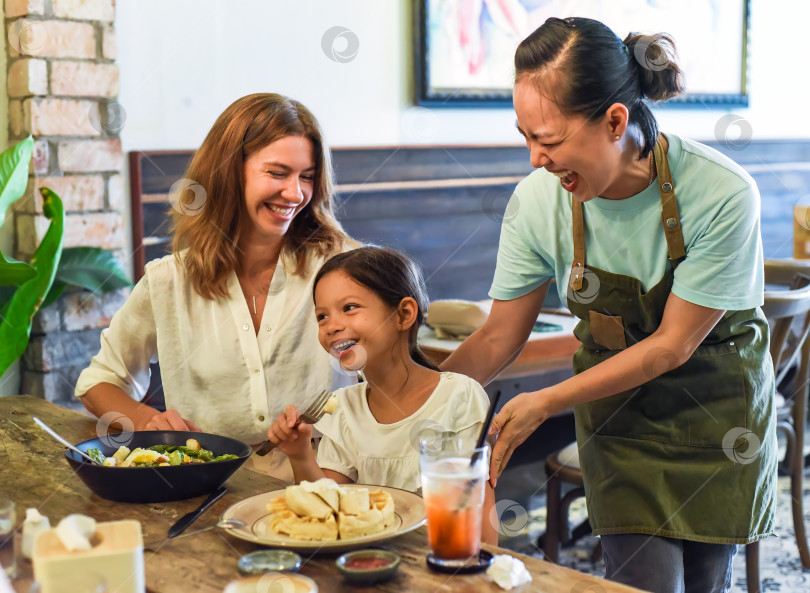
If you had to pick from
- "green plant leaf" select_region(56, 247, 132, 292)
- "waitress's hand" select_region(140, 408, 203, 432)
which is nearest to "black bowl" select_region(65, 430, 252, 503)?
"waitress's hand" select_region(140, 408, 203, 432)

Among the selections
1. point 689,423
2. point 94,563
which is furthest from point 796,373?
point 94,563

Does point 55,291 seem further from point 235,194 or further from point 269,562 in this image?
point 269,562

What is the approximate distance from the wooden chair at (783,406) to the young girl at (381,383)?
3.62ft

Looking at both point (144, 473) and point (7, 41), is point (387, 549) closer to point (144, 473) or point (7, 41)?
point (144, 473)

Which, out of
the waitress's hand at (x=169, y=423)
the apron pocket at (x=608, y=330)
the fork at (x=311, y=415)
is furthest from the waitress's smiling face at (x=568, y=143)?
the waitress's hand at (x=169, y=423)

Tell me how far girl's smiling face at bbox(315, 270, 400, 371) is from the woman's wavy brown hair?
0.91ft

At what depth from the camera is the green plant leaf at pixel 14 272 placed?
8.48 feet

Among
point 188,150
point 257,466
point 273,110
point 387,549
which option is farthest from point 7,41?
point 387,549

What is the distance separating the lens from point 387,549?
1218 millimetres

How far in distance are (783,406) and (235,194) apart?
211 centimetres

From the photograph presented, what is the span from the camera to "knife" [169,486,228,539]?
1.27 meters

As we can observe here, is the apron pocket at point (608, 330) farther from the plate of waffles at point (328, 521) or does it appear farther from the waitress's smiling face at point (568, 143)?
the plate of waffles at point (328, 521)

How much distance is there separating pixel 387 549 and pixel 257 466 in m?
0.75

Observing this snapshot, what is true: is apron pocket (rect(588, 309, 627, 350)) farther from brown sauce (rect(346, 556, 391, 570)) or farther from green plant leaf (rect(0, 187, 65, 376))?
green plant leaf (rect(0, 187, 65, 376))
